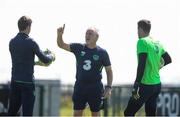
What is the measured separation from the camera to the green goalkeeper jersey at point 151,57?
1708 centimetres

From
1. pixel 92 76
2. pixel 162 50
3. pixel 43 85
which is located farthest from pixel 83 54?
pixel 43 85

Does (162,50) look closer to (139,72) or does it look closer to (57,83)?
(139,72)

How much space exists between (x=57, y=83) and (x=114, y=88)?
1.83 m

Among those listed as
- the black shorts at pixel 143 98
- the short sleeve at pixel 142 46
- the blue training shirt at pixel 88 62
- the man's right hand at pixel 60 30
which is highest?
the man's right hand at pixel 60 30

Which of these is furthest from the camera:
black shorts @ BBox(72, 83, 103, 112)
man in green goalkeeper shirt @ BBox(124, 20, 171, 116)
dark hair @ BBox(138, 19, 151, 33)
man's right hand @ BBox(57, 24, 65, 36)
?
black shorts @ BBox(72, 83, 103, 112)

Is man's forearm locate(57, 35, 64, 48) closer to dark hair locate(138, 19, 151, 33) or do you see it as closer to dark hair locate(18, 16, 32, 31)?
dark hair locate(18, 16, 32, 31)

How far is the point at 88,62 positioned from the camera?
17.4 metres

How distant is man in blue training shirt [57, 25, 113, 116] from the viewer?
17406 mm

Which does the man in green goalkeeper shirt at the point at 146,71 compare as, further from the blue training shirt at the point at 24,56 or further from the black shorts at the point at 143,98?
the blue training shirt at the point at 24,56

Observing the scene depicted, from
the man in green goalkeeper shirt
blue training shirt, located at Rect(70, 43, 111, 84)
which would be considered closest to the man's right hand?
blue training shirt, located at Rect(70, 43, 111, 84)

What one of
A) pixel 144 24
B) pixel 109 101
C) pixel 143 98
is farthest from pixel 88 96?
pixel 109 101

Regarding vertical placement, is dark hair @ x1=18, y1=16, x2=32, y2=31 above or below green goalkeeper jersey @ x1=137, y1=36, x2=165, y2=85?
above

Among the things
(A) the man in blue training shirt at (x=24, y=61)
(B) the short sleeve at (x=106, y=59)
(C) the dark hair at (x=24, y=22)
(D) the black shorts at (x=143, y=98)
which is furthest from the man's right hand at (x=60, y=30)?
(D) the black shorts at (x=143, y=98)

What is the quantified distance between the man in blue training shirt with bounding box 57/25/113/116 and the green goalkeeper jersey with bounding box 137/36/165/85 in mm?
785
